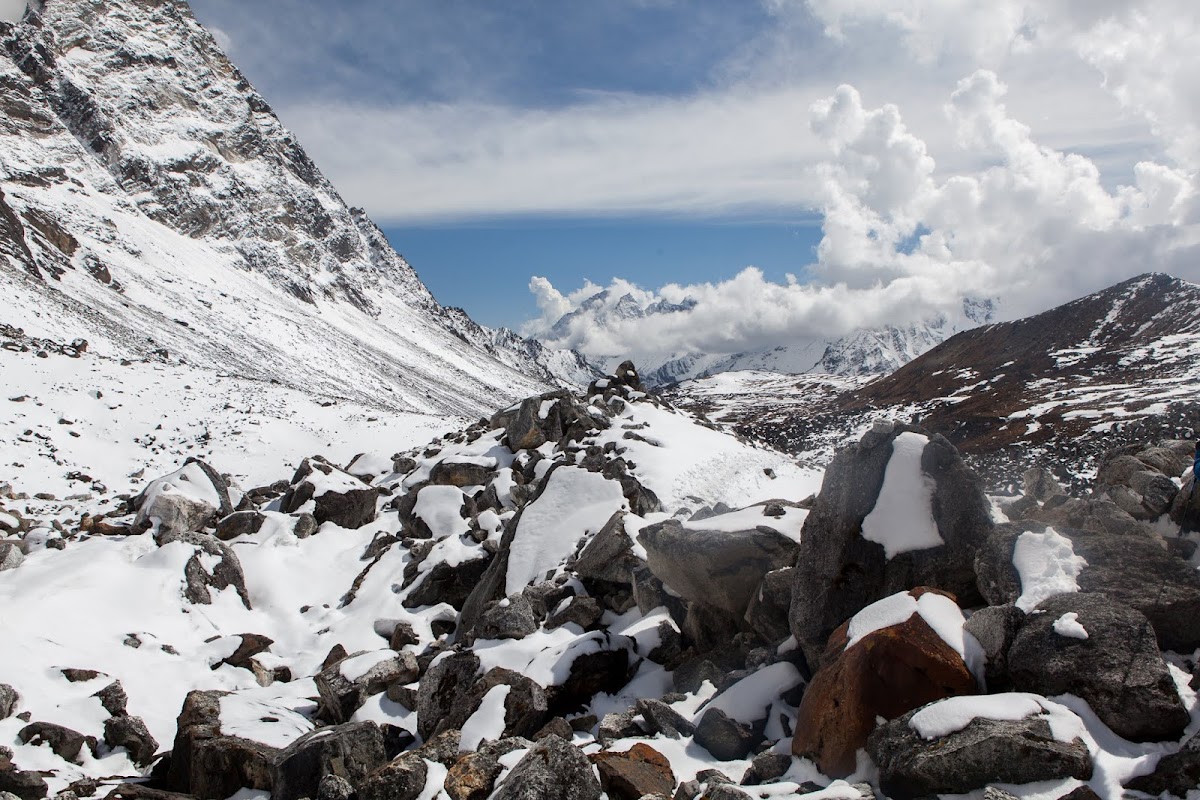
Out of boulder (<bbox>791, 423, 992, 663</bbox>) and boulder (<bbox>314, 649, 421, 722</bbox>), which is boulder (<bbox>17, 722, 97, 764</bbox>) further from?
boulder (<bbox>791, 423, 992, 663</bbox>)

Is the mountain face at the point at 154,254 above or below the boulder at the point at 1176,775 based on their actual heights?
above

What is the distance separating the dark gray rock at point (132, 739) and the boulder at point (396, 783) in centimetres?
640

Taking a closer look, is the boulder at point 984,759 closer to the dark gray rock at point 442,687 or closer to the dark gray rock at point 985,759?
the dark gray rock at point 985,759

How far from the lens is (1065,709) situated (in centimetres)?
698

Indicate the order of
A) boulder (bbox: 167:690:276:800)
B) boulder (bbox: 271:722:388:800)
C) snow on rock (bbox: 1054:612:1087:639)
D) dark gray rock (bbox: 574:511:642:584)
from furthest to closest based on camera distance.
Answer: dark gray rock (bbox: 574:511:642:584), boulder (bbox: 167:690:276:800), boulder (bbox: 271:722:388:800), snow on rock (bbox: 1054:612:1087:639)

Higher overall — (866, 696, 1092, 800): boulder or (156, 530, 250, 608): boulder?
(156, 530, 250, 608): boulder


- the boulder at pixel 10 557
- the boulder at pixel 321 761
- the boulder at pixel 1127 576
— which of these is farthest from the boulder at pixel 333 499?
the boulder at pixel 1127 576

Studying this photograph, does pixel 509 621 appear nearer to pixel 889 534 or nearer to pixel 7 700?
pixel 889 534

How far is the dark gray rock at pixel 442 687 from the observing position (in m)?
12.3

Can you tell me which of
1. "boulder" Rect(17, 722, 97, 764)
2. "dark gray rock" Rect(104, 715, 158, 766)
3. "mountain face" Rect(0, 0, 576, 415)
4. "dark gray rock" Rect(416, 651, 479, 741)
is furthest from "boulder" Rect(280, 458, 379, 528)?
"mountain face" Rect(0, 0, 576, 415)

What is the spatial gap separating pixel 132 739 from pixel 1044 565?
52.0 feet

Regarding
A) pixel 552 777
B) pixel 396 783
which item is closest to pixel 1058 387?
pixel 552 777

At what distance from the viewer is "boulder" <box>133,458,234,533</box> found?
75.5 ft

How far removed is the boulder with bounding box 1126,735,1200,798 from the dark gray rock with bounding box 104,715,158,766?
15308 millimetres
